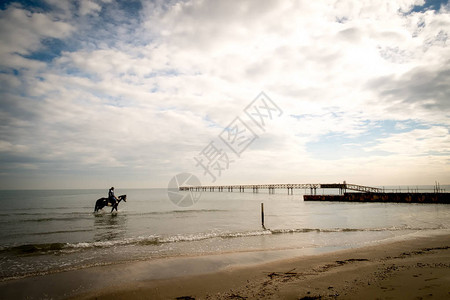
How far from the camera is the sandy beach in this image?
6.14 meters

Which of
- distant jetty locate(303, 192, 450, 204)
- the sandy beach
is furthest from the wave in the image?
distant jetty locate(303, 192, 450, 204)

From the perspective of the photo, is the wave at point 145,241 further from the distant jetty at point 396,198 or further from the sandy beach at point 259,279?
the distant jetty at point 396,198

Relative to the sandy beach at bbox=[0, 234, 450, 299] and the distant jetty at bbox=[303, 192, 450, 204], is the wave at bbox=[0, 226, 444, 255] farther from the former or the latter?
the distant jetty at bbox=[303, 192, 450, 204]

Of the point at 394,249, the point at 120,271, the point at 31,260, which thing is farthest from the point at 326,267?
the point at 31,260

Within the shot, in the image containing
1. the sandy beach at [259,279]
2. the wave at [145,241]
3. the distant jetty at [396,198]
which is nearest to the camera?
the sandy beach at [259,279]

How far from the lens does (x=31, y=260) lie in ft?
35.2

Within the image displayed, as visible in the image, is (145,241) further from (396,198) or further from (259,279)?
(396,198)

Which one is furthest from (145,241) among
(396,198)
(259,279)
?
(396,198)

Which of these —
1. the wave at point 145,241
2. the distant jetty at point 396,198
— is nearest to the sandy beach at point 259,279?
the wave at point 145,241

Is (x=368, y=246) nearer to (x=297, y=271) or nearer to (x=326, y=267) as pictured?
(x=326, y=267)

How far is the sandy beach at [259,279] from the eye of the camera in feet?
20.1

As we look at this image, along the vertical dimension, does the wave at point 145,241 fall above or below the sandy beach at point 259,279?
below

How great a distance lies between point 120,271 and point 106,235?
896 cm

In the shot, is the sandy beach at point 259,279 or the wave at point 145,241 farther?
the wave at point 145,241
